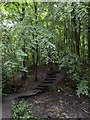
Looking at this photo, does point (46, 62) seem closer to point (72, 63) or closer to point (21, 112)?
point (72, 63)

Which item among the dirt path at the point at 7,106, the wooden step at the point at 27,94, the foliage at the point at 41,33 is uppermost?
the foliage at the point at 41,33

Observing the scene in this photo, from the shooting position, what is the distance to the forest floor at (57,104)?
4.83 m

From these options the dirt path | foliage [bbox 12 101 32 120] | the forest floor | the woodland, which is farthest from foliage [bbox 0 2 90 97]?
foliage [bbox 12 101 32 120]

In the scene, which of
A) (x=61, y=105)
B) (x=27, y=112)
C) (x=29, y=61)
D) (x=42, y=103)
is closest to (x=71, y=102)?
(x=61, y=105)

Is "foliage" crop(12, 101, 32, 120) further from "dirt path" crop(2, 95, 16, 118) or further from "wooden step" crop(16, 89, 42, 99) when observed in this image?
"wooden step" crop(16, 89, 42, 99)

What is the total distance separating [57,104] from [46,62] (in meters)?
1.40

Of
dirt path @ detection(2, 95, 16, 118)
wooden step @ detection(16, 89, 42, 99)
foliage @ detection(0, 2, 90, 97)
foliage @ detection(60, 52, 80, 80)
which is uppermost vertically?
foliage @ detection(0, 2, 90, 97)

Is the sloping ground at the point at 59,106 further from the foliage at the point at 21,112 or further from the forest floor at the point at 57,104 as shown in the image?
the foliage at the point at 21,112

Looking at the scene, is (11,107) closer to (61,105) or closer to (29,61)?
(61,105)

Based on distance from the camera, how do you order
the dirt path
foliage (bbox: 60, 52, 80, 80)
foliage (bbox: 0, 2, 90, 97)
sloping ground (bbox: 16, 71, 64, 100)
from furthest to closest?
1. sloping ground (bbox: 16, 71, 64, 100)
2. foliage (bbox: 60, 52, 80, 80)
3. foliage (bbox: 0, 2, 90, 97)
4. the dirt path

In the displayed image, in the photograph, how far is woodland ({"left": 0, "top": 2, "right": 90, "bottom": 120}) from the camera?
496 centimetres

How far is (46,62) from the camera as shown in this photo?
238 inches

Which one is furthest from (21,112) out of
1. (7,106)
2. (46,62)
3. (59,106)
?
(46,62)

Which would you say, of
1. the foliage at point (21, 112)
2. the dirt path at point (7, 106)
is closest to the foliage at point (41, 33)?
the dirt path at point (7, 106)
